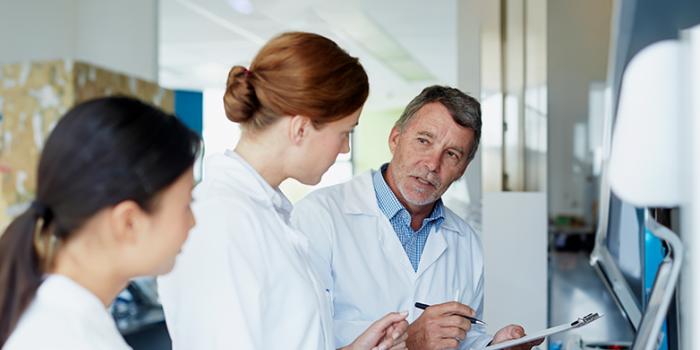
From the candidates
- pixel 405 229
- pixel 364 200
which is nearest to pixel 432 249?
pixel 405 229

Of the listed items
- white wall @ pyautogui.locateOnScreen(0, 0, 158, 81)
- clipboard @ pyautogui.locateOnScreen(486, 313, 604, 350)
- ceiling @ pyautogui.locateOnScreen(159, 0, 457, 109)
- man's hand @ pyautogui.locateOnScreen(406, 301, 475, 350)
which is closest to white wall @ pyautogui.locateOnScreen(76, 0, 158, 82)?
white wall @ pyautogui.locateOnScreen(0, 0, 158, 81)

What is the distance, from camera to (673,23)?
3.37 ft

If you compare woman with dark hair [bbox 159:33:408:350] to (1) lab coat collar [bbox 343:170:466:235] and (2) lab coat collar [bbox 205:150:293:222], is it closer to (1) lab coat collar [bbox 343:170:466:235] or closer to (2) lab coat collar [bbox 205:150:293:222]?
(2) lab coat collar [bbox 205:150:293:222]

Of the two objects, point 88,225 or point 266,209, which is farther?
point 266,209

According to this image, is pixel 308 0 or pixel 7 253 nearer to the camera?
pixel 7 253

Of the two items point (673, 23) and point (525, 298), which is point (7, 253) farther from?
point (525, 298)

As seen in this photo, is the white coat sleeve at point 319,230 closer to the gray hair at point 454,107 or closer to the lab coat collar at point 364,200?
the lab coat collar at point 364,200

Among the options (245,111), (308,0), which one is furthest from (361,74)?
(308,0)

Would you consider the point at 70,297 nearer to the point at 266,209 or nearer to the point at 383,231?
the point at 266,209

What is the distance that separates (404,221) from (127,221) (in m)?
1.15

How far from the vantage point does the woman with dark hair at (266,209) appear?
1085 mm

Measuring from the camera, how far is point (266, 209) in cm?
121

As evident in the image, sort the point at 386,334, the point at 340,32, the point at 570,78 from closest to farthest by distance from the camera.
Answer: the point at 386,334
the point at 570,78
the point at 340,32

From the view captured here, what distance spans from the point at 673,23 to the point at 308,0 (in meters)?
3.91
